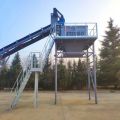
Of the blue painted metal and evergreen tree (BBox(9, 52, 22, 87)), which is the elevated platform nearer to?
the blue painted metal

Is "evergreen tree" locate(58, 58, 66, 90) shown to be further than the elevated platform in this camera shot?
Yes

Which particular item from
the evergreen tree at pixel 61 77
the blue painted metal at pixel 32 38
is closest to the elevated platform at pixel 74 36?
the blue painted metal at pixel 32 38

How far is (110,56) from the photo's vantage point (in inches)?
1784

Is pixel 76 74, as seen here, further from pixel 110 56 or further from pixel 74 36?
pixel 74 36

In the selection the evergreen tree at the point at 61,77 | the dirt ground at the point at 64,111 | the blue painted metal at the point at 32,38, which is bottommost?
the dirt ground at the point at 64,111

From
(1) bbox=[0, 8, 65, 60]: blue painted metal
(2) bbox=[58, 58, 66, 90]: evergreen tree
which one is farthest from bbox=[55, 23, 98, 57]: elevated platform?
(2) bbox=[58, 58, 66, 90]: evergreen tree

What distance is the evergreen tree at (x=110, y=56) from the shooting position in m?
43.5

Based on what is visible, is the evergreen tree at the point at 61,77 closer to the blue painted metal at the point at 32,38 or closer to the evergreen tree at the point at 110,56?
the evergreen tree at the point at 110,56

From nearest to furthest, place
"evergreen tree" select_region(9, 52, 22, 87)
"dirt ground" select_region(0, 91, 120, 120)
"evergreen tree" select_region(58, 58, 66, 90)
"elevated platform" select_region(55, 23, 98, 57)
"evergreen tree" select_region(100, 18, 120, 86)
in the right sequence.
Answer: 1. "dirt ground" select_region(0, 91, 120, 120)
2. "elevated platform" select_region(55, 23, 98, 57)
3. "evergreen tree" select_region(58, 58, 66, 90)
4. "evergreen tree" select_region(100, 18, 120, 86)
5. "evergreen tree" select_region(9, 52, 22, 87)

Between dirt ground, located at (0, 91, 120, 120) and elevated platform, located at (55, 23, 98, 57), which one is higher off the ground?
elevated platform, located at (55, 23, 98, 57)

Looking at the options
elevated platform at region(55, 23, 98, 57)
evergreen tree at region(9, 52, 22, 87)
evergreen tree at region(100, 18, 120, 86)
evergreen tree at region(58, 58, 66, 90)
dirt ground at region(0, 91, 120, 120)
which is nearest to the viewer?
dirt ground at region(0, 91, 120, 120)

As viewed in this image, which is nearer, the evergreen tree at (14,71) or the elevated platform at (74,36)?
the elevated platform at (74,36)

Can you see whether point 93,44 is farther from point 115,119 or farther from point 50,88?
point 50,88

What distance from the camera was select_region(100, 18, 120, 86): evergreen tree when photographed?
43531mm
